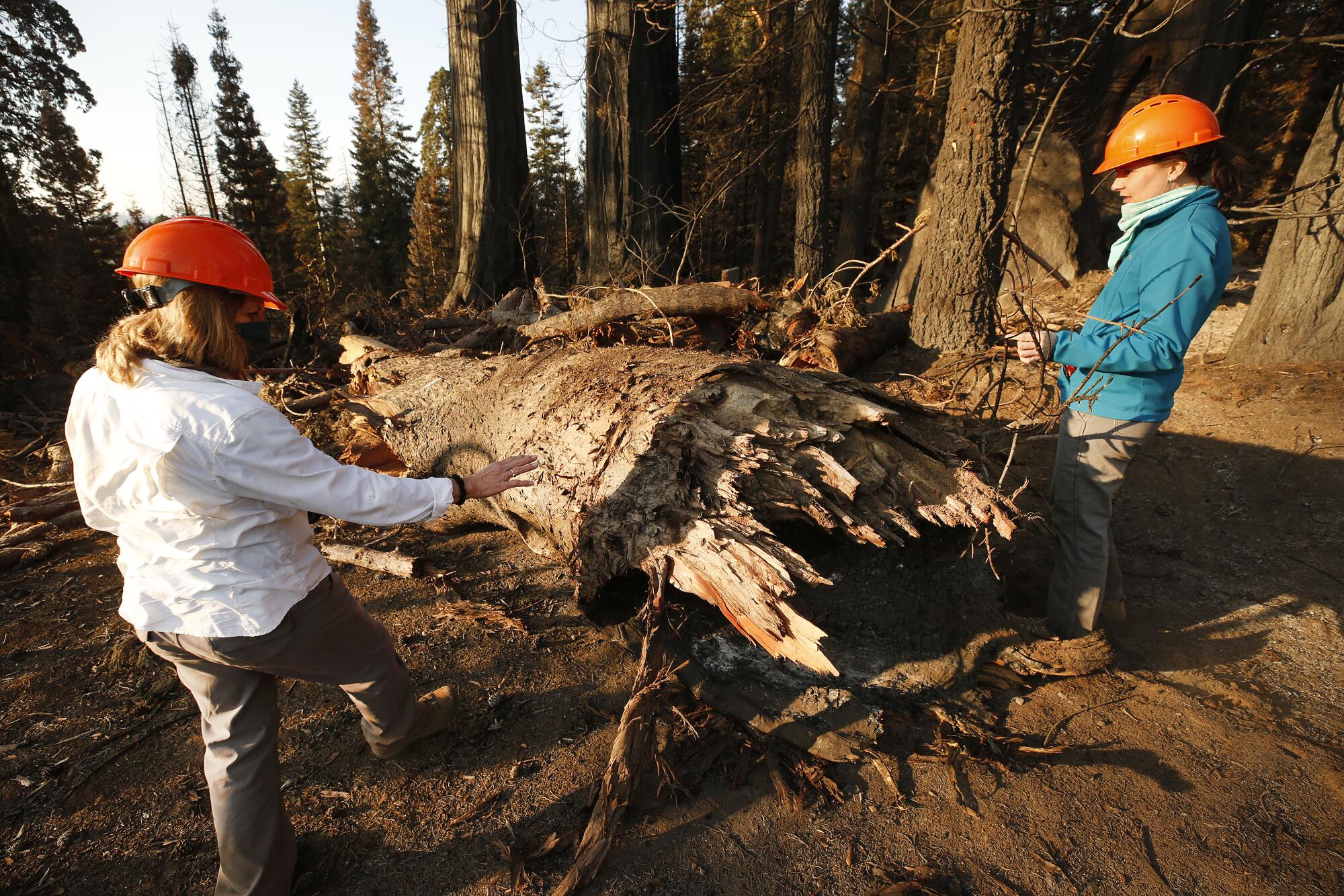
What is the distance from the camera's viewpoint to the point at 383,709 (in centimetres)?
223

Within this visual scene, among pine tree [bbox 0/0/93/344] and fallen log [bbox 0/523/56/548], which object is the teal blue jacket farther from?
pine tree [bbox 0/0/93/344]

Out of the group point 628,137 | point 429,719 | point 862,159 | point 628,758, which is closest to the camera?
point 628,758

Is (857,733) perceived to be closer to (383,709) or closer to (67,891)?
(383,709)

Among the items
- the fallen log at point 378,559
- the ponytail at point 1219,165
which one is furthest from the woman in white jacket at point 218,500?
the ponytail at point 1219,165

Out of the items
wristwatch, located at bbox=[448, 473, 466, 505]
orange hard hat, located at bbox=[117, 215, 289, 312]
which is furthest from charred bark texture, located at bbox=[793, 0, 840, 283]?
orange hard hat, located at bbox=[117, 215, 289, 312]

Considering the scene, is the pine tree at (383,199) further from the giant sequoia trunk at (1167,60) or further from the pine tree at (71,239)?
the giant sequoia trunk at (1167,60)

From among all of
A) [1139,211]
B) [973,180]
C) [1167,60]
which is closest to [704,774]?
[1139,211]

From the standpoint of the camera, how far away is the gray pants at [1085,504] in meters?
2.67

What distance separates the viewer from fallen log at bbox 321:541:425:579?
3.54 m

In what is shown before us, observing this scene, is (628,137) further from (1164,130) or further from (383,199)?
(383,199)

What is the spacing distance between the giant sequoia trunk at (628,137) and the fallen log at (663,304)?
2.62 metres

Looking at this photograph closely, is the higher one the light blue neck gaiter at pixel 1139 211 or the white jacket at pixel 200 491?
the light blue neck gaiter at pixel 1139 211

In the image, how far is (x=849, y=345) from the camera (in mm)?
5215

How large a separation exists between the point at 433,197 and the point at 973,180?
27.5 metres
